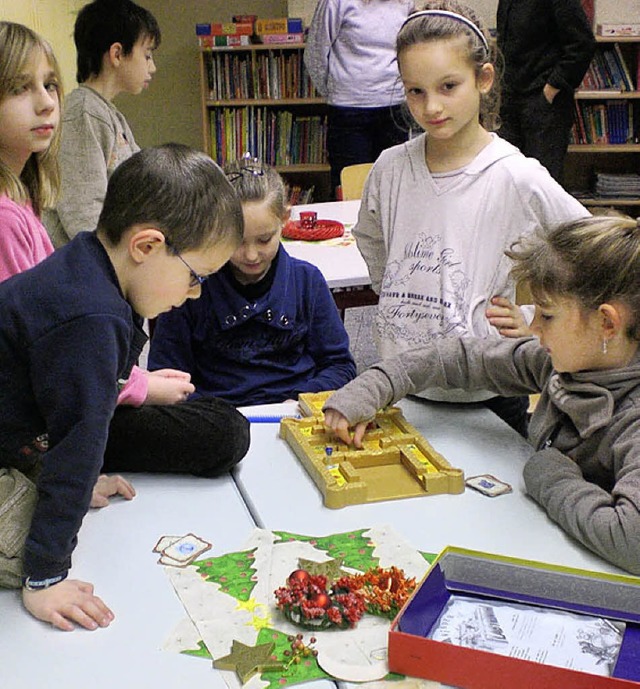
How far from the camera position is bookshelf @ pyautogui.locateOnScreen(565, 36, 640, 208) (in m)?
5.06

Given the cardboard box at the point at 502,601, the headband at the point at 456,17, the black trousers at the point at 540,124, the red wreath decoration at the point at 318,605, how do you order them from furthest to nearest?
the black trousers at the point at 540,124
the headband at the point at 456,17
the red wreath decoration at the point at 318,605
the cardboard box at the point at 502,601

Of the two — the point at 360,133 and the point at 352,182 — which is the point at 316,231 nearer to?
the point at 352,182

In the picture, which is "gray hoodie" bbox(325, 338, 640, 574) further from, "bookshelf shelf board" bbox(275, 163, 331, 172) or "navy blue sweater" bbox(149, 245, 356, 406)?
"bookshelf shelf board" bbox(275, 163, 331, 172)

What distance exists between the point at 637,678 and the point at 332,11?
12.2ft

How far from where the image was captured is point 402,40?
175 centimetres

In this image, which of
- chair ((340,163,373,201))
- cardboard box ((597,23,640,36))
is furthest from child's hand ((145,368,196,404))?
cardboard box ((597,23,640,36))

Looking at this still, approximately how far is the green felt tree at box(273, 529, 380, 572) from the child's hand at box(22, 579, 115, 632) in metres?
0.26

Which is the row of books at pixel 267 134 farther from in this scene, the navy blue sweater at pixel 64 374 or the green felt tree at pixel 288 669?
the green felt tree at pixel 288 669

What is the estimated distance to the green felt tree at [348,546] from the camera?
1134 millimetres

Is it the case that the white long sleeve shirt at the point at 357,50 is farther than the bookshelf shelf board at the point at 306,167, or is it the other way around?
the bookshelf shelf board at the point at 306,167

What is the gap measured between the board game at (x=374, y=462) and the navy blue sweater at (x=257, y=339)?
0.38 meters

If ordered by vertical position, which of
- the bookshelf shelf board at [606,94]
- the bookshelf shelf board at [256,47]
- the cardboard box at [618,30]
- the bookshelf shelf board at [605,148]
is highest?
the cardboard box at [618,30]

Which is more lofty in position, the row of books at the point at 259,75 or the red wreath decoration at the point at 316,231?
the row of books at the point at 259,75

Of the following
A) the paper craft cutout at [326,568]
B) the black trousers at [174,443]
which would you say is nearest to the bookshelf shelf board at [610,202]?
the black trousers at [174,443]
